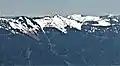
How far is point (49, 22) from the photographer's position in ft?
4.27

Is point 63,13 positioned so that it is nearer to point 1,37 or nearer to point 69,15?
point 69,15

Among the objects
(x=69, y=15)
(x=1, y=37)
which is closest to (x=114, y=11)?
(x=69, y=15)

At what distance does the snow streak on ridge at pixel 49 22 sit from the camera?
1.28 metres

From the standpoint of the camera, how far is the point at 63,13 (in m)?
1.32

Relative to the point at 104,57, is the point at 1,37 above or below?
above

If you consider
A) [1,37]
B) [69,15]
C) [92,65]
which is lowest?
[92,65]

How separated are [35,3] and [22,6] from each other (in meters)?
0.09

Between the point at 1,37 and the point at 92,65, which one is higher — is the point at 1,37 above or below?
above

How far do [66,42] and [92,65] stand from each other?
0.73ft

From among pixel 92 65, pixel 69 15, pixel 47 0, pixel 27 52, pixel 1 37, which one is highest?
pixel 47 0

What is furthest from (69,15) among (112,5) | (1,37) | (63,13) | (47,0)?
(1,37)

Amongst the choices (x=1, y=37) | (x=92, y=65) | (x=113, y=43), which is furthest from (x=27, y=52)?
(x=113, y=43)

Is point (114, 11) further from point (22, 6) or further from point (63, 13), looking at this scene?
point (22, 6)

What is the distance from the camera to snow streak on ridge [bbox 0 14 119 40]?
128 centimetres
